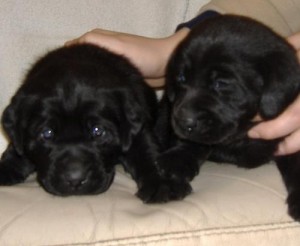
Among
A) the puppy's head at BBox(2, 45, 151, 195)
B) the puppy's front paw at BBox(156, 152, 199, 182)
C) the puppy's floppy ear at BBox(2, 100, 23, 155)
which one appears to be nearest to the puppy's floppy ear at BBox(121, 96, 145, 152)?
the puppy's head at BBox(2, 45, 151, 195)

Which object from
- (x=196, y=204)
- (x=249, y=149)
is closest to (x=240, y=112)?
(x=249, y=149)

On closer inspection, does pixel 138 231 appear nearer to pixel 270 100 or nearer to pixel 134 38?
pixel 270 100

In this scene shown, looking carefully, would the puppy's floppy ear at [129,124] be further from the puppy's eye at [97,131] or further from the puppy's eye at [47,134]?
the puppy's eye at [47,134]

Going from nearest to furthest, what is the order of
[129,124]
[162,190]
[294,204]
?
[294,204], [162,190], [129,124]

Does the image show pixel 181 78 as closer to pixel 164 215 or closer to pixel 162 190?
pixel 162 190

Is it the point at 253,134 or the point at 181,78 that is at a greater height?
the point at 181,78

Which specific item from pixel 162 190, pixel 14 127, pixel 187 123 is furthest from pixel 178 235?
pixel 14 127

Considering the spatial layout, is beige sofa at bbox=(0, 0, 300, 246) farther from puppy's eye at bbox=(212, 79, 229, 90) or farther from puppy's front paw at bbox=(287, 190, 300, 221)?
puppy's eye at bbox=(212, 79, 229, 90)
